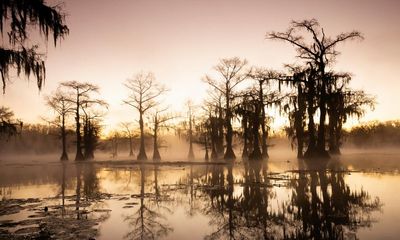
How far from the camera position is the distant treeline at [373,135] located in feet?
222

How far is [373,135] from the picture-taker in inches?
3137

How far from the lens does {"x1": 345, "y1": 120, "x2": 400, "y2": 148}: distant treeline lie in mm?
67812

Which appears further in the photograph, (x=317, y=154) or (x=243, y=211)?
(x=317, y=154)

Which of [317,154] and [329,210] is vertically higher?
[317,154]

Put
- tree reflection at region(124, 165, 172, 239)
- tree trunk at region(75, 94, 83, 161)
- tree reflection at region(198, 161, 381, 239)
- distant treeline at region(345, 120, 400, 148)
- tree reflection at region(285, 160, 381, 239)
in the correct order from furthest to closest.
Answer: distant treeline at region(345, 120, 400, 148) → tree trunk at region(75, 94, 83, 161) → tree reflection at region(124, 165, 172, 239) → tree reflection at region(198, 161, 381, 239) → tree reflection at region(285, 160, 381, 239)

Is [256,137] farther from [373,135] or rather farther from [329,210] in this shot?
[373,135]

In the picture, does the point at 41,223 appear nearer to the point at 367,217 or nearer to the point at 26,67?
the point at 367,217

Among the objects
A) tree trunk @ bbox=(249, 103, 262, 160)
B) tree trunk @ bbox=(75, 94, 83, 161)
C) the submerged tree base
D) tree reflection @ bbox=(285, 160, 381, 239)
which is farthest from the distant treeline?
tree reflection @ bbox=(285, 160, 381, 239)

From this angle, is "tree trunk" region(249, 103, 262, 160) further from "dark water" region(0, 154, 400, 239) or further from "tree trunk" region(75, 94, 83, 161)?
"tree trunk" region(75, 94, 83, 161)

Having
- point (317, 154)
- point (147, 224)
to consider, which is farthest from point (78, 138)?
point (147, 224)

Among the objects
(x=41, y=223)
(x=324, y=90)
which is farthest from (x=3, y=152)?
(x=41, y=223)

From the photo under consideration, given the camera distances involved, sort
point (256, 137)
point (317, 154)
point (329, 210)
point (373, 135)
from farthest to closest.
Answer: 1. point (373, 135)
2. point (256, 137)
3. point (317, 154)
4. point (329, 210)

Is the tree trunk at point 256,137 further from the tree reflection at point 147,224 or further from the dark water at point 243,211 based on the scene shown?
the tree reflection at point 147,224

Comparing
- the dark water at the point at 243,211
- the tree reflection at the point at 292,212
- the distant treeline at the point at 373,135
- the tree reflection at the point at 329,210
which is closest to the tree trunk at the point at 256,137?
the dark water at the point at 243,211
